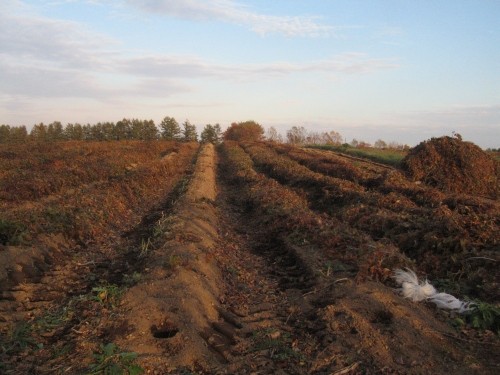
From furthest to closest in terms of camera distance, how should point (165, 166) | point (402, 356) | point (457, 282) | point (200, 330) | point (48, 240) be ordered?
point (165, 166) → point (48, 240) → point (457, 282) → point (200, 330) → point (402, 356)

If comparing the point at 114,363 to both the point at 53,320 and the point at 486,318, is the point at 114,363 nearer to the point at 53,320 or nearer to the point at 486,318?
the point at 53,320

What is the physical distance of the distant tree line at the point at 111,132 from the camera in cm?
6322

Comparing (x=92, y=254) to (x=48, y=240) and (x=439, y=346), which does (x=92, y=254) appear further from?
(x=439, y=346)

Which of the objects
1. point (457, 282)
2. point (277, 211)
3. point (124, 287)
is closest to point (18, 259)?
point (124, 287)

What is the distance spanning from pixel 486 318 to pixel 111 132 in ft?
220

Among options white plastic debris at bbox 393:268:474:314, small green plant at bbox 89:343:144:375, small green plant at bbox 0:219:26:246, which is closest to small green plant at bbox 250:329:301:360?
small green plant at bbox 89:343:144:375

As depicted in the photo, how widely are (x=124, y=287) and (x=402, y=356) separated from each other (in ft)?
12.7

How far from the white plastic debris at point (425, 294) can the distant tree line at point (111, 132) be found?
61901mm

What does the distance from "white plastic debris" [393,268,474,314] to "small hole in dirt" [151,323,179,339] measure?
3.31m

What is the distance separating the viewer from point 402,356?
467cm

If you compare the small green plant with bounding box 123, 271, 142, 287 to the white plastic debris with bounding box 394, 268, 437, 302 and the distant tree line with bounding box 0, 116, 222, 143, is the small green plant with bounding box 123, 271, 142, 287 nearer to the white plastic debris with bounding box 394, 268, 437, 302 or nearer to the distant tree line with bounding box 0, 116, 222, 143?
the white plastic debris with bounding box 394, 268, 437, 302

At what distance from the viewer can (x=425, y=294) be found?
615 centimetres

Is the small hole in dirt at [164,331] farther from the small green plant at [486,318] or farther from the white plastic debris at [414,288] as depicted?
the small green plant at [486,318]

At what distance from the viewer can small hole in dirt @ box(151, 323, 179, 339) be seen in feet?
17.0
